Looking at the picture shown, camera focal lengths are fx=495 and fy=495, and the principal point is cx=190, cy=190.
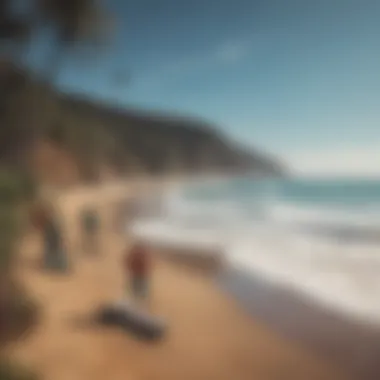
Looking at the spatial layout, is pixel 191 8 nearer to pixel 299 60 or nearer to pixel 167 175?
pixel 299 60

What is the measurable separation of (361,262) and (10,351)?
3.32 ft

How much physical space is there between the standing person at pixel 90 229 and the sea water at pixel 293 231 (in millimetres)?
137

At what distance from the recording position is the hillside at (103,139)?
1356 millimetres

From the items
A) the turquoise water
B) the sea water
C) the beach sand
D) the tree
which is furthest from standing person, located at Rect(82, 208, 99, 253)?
the tree

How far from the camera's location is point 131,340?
4.29ft

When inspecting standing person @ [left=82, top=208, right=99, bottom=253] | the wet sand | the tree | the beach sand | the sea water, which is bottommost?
the beach sand

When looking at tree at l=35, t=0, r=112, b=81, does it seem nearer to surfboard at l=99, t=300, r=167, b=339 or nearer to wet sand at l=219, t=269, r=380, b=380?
surfboard at l=99, t=300, r=167, b=339

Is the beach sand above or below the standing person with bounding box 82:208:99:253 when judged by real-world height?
below

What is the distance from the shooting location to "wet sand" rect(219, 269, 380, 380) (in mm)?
1330

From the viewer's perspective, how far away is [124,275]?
1.36m

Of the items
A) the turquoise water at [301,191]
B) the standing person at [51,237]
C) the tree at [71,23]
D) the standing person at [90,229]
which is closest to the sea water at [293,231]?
the turquoise water at [301,191]

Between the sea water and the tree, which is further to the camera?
the sea water

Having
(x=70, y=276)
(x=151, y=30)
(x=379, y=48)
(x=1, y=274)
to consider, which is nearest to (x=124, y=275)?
(x=70, y=276)

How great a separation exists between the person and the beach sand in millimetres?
30
